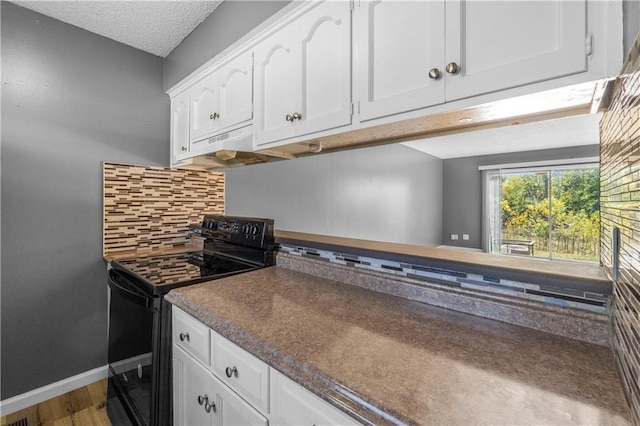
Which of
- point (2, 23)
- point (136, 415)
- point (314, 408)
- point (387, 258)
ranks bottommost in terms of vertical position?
point (136, 415)

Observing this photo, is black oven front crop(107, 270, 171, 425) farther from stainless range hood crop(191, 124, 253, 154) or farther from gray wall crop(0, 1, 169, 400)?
stainless range hood crop(191, 124, 253, 154)

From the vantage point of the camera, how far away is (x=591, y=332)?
0.73 meters

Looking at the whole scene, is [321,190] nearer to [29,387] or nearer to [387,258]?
[387,258]

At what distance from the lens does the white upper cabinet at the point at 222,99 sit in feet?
4.89

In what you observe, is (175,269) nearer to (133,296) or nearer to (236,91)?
(133,296)

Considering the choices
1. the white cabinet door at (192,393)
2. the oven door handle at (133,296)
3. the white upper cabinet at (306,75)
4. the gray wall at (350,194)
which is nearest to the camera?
the white cabinet door at (192,393)

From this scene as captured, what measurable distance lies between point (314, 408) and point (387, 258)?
0.63 metres

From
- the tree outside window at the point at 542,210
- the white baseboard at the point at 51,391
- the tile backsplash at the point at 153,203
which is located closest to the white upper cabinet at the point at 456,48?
the tile backsplash at the point at 153,203

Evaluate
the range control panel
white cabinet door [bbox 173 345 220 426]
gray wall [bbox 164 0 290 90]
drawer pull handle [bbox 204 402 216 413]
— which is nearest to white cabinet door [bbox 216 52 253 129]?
gray wall [bbox 164 0 290 90]

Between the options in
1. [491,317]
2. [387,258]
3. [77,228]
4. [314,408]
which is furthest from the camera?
[77,228]

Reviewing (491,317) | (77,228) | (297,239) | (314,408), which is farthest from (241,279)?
(77,228)

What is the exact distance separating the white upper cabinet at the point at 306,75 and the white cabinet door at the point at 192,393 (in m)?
0.96

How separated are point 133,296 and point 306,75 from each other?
1.21 meters

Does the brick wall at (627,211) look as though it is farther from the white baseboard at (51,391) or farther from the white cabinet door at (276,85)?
the white baseboard at (51,391)
